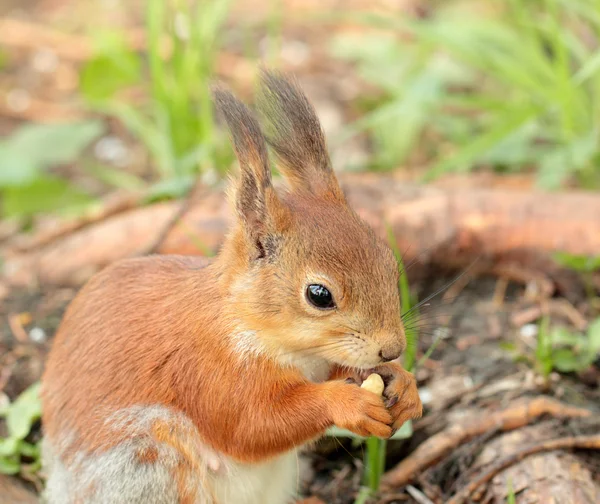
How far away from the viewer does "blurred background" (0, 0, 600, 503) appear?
3.14 m

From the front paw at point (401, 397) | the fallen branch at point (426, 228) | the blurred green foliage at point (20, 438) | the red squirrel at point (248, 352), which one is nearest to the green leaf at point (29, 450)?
the blurred green foliage at point (20, 438)

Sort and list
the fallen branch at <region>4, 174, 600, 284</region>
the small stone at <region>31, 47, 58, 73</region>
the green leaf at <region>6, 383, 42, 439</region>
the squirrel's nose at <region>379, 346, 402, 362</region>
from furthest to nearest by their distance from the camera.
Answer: the small stone at <region>31, 47, 58, 73</region> < the fallen branch at <region>4, 174, 600, 284</region> < the green leaf at <region>6, 383, 42, 439</region> < the squirrel's nose at <region>379, 346, 402, 362</region>

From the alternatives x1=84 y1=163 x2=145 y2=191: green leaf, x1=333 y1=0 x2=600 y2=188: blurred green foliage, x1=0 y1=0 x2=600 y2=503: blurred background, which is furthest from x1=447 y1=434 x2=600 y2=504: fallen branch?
x1=84 y1=163 x2=145 y2=191: green leaf

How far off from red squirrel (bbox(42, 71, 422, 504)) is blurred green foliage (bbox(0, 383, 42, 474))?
1.38 ft

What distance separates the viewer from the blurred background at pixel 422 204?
3.14m

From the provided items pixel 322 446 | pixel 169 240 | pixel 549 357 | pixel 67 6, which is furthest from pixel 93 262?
pixel 67 6

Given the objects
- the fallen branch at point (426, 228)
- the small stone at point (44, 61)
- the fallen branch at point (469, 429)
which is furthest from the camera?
the small stone at point (44, 61)

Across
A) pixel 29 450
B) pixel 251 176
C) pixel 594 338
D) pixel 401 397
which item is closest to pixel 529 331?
pixel 594 338

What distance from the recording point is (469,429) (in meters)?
3.02

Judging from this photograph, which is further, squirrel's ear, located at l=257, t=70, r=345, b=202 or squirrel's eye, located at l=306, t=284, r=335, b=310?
squirrel's ear, located at l=257, t=70, r=345, b=202

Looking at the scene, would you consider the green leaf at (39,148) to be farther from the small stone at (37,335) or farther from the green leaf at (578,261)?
the green leaf at (578,261)

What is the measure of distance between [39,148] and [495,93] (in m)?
2.88

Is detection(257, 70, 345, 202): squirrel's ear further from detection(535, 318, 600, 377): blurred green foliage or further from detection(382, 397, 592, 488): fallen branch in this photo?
detection(535, 318, 600, 377): blurred green foliage

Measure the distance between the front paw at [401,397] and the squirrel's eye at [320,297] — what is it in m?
0.35
